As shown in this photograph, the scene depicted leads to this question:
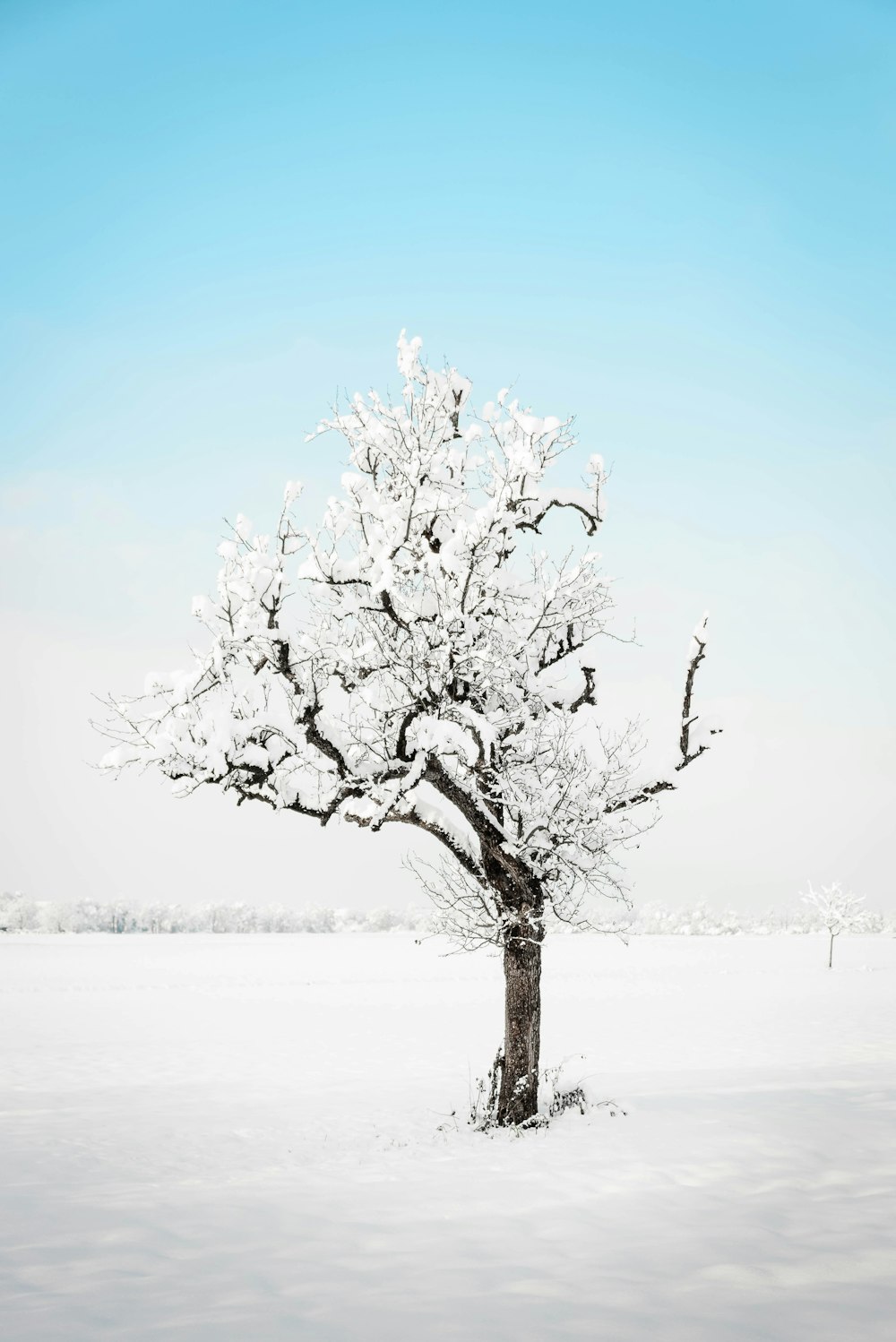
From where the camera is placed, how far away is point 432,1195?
25.8ft

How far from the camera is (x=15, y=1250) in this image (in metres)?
6.52

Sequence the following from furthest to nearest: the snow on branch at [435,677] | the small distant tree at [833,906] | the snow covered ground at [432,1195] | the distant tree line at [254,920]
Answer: the distant tree line at [254,920]
the small distant tree at [833,906]
the snow on branch at [435,677]
the snow covered ground at [432,1195]

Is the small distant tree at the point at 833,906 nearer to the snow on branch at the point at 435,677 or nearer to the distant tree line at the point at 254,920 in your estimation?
the distant tree line at the point at 254,920

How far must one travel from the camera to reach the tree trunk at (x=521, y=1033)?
10.7m

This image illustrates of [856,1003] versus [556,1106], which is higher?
Result: [556,1106]

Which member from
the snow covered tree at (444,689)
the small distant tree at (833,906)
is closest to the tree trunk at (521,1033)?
the snow covered tree at (444,689)

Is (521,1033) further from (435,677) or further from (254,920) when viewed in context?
(254,920)

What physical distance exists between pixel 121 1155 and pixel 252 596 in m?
6.97

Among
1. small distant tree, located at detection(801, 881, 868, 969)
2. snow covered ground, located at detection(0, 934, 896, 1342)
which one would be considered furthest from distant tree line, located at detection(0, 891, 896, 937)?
snow covered ground, located at detection(0, 934, 896, 1342)

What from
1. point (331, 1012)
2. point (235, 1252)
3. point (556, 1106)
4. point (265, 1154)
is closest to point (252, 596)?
point (235, 1252)

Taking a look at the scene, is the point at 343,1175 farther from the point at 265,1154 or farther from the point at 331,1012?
the point at 331,1012

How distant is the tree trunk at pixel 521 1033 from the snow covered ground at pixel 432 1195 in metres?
0.53

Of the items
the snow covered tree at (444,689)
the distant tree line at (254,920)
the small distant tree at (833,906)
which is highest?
the snow covered tree at (444,689)

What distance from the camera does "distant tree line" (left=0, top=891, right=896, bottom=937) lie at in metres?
91.4
